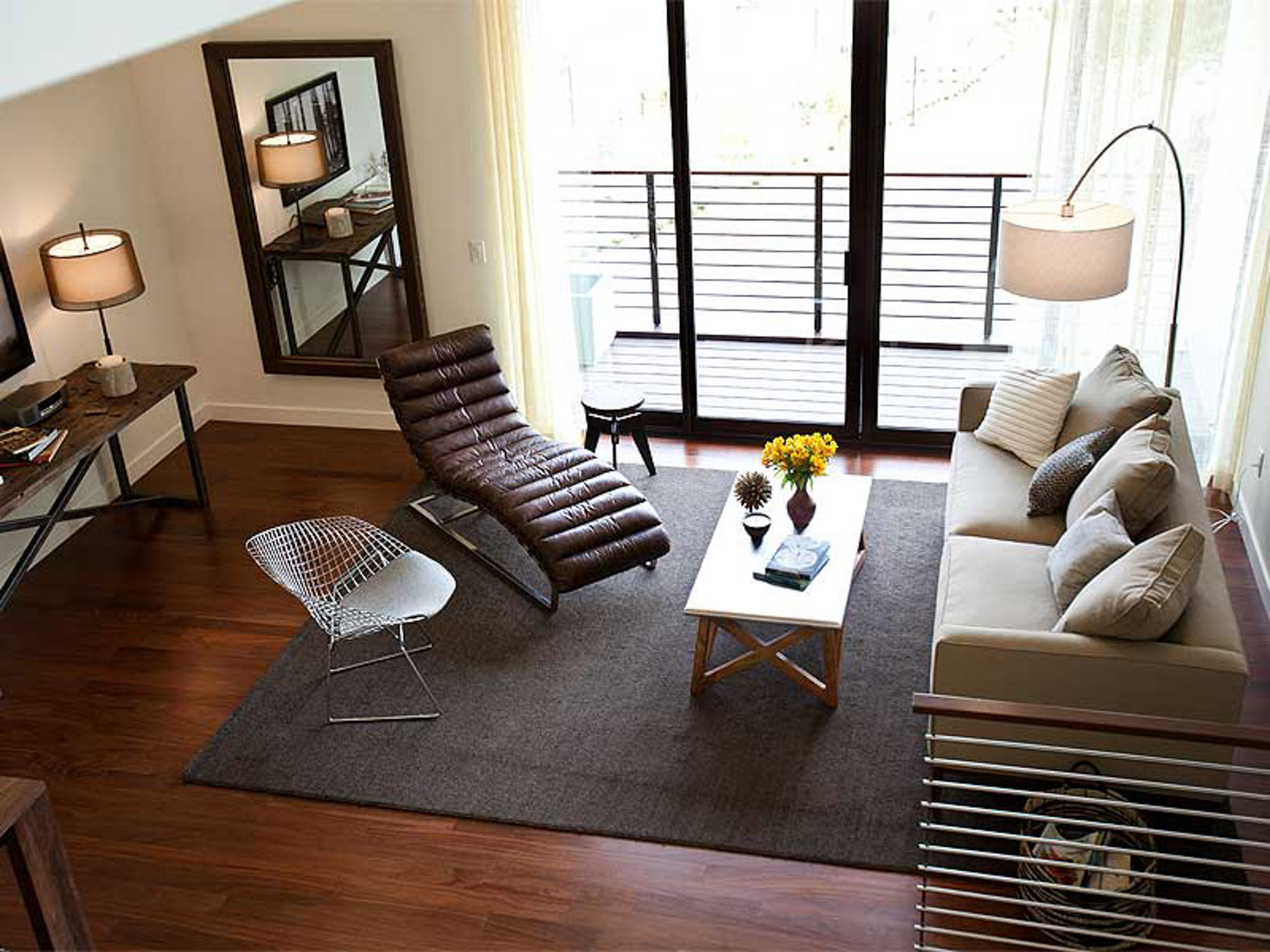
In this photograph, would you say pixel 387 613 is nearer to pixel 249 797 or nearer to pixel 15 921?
pixel 249 797

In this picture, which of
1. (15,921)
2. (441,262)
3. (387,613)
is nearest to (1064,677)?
(387,613)

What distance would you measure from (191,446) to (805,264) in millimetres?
3131

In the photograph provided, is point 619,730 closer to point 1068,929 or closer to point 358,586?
point 358,586

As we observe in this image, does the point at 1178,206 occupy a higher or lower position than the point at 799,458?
higher

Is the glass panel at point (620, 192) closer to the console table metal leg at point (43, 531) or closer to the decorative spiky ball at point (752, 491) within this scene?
the decorative spiky ball at point (752, 491)

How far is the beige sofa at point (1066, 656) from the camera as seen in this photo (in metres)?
3.95

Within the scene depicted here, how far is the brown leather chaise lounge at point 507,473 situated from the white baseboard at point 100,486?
1581mm

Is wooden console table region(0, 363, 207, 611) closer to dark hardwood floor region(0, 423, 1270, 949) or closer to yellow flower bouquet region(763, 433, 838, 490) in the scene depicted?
dark hardwood floor region(0, 423, 1270, 949)

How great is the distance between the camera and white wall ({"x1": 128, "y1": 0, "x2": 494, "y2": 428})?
20.3 ft

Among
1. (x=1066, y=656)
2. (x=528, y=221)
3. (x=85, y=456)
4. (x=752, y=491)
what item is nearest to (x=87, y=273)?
(x=85, y=456)

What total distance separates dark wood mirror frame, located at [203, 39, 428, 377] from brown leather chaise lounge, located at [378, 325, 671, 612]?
732 mm

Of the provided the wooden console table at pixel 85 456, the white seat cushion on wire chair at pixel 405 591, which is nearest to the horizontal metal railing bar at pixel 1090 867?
the white seat cushion on wire chair at pixel 405 591

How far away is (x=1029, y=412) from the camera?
546 cm

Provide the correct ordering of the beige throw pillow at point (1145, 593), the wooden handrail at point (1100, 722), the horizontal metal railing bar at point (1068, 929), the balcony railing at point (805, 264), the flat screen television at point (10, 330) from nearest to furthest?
A: the wooden handrail at point (1100, 722)
the horizontal metal railing bar at point (1068, 929)
the beige throw pillow at point (1145, 593)
the flat screen television at point (10, 330)
the balcony railing at point (805, 264)
